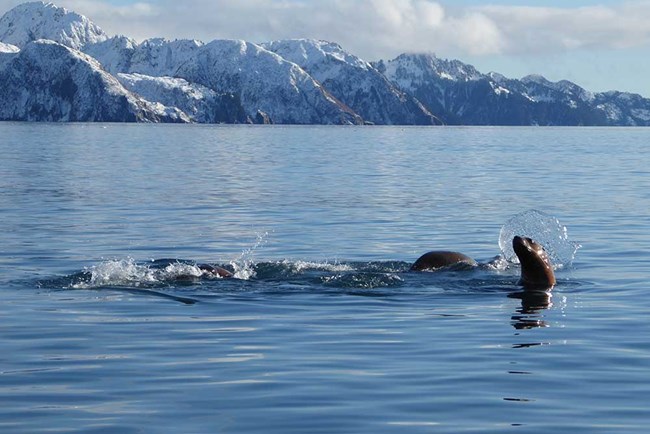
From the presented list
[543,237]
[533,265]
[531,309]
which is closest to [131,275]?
[533,265]

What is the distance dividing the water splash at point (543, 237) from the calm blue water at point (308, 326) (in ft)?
1.46

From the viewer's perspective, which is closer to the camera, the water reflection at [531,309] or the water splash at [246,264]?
the water reflection at [531,309]

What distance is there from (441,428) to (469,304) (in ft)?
27.9

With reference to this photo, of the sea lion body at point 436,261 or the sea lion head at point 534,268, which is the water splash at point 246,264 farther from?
the sea lion head at point 534,268

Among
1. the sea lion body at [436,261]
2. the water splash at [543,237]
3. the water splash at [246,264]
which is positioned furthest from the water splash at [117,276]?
the water splash at [543,237]

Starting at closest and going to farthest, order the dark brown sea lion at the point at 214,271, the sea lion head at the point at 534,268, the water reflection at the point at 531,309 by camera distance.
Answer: the water reflection at the point at 531,309 < the sea lion head at the point at 534,268 < the dark brown sea lion at the point at 214,271

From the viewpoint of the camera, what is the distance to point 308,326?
18094mm

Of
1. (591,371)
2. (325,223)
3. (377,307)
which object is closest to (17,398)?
(591,371)

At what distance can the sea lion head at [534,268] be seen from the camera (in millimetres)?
22447

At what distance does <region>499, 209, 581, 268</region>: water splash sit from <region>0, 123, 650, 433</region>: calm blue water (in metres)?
0.45

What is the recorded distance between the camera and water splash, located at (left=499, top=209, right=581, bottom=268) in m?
27.2

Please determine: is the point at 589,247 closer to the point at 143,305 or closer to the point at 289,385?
the point at 143,305

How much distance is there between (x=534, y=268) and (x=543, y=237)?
7833 mm

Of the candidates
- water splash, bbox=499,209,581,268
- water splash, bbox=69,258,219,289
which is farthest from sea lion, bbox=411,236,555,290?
water splash, bbox=69,258,219,289
